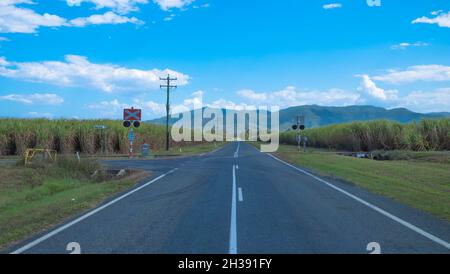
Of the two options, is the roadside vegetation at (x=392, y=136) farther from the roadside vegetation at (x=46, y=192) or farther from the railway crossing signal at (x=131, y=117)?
the roadside vegetation at (x=46, y=192)

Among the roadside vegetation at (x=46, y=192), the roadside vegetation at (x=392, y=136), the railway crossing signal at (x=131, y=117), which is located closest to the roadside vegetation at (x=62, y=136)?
the railway crossing signal at (x=131, y=117)

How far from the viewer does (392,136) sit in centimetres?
5016

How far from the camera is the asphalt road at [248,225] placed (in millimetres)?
7633

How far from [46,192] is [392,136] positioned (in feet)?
136

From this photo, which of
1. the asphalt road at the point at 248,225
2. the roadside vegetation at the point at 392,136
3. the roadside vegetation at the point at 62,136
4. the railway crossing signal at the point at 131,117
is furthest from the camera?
the roadside vegetation at the point at 392,136

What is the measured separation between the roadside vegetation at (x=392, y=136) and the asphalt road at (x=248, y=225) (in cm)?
3461

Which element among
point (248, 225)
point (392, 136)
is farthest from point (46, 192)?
point (392, 136)

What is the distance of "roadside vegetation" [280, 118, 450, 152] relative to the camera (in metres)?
45.4

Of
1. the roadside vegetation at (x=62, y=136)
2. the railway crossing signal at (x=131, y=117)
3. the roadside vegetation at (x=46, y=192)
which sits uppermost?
the railway crossing signal at (x=131, y=117)

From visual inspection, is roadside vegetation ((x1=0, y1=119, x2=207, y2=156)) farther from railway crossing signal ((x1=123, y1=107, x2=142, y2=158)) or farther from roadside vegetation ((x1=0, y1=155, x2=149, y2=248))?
roadside vegetation ((x1=0, y1=155, x2=149, y2=248))

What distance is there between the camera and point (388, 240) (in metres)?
8.14

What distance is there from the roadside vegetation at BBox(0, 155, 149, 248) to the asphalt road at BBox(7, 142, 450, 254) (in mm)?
610

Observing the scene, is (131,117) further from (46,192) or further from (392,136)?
(392,136)

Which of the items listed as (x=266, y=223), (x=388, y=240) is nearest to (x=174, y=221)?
(x=266, y=223)
